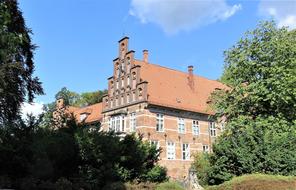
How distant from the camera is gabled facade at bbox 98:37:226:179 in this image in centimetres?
3828

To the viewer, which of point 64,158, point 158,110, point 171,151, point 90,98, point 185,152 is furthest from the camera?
point 90,98

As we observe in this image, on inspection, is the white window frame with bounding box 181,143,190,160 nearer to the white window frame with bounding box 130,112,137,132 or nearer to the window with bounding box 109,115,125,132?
the white window frame with bounding box 130,112,137,132

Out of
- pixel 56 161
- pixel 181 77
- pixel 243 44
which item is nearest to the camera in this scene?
pixel 56 161

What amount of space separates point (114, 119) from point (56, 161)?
24.6 metres

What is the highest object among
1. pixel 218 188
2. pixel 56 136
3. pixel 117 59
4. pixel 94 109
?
pixel 117 59

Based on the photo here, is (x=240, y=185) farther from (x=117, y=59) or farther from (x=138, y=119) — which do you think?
(x=117, y=59)

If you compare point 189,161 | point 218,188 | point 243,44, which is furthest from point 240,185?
point 189,161

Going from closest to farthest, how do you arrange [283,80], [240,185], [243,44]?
[240,185] < [283,80] < [243,44]

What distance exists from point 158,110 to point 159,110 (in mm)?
141

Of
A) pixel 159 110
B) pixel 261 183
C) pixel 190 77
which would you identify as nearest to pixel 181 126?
pixel 159 110

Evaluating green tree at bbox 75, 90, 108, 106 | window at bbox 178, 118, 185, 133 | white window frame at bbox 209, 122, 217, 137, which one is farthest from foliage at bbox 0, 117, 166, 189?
green tree at bbox 75, 90, 108, 106

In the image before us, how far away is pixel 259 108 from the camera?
89.0 feet

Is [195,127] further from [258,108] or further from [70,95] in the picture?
[70,95]

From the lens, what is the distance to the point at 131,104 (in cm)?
3900
